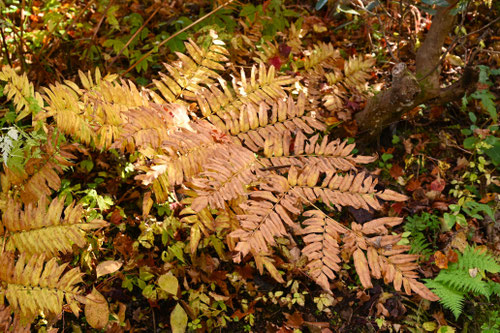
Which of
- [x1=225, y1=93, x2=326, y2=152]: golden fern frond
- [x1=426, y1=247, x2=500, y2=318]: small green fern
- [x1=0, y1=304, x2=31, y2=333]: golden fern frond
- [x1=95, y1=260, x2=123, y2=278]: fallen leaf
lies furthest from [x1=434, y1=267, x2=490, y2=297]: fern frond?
[x1=0, y1=304, x2=31, y2=333]: golden fern frond

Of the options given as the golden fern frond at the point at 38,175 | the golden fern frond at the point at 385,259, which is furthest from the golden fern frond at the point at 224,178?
the golden fern frond at the point at 38,175

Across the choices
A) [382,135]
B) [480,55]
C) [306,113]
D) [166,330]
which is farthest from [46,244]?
[480,55]

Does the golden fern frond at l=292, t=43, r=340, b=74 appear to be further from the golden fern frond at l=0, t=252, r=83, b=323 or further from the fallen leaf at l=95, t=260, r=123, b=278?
the golden fern frond at l=0, t=252, r=83, b=323

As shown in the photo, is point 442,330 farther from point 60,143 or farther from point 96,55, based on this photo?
point 96,55

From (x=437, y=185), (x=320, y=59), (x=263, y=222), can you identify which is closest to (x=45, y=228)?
(x=263, y=222)

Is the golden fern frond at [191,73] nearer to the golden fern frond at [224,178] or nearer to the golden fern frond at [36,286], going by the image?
the golden fern frond at [224,178]

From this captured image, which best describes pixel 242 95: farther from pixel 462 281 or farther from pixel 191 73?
pixel 462 281
